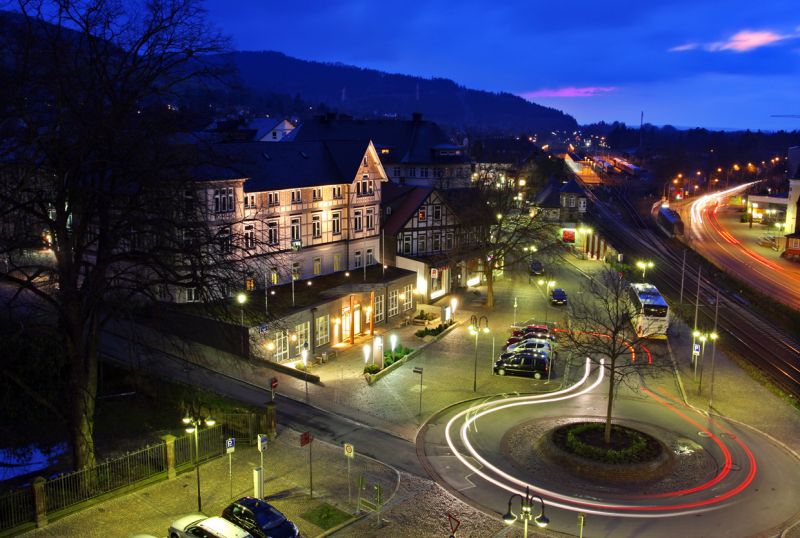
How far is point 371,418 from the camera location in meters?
30.4

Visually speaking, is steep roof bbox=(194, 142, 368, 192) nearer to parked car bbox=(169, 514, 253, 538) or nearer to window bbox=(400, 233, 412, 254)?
window bbox=(400, 233, 412, 254)

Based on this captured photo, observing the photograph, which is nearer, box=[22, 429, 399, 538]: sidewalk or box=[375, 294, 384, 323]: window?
box=[22, 429, 399, 538]: sidewalk

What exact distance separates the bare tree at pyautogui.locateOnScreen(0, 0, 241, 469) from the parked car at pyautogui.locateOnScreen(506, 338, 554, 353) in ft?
70.0

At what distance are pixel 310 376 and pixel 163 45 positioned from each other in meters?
19.0

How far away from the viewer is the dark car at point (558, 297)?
5328cm

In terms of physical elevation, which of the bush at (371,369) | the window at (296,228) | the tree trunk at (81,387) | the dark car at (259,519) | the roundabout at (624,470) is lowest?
the roundabout at (624,470)

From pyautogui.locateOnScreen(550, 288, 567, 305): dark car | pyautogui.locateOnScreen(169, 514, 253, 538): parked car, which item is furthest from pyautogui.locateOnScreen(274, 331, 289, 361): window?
pyautogui.locateOnScreen(550, 288, 567, 305): dark car

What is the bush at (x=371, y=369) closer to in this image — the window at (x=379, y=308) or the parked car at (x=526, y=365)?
the parked car at (x=526, y=365)

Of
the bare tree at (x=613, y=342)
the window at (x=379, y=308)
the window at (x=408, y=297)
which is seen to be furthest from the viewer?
the window at (x=408, y=297)

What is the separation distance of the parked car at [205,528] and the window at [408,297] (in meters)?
31.2

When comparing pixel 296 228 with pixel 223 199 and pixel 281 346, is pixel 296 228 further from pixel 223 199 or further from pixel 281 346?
pixel 281 346

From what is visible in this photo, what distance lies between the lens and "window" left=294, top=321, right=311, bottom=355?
3816cm

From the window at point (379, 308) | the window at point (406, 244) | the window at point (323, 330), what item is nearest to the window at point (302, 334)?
the window at point (323, 330)

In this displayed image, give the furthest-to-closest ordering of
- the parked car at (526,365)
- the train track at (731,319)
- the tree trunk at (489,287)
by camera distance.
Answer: the tree trunk at (489,287), the train track at (731,319), the parked car at (526,365)
